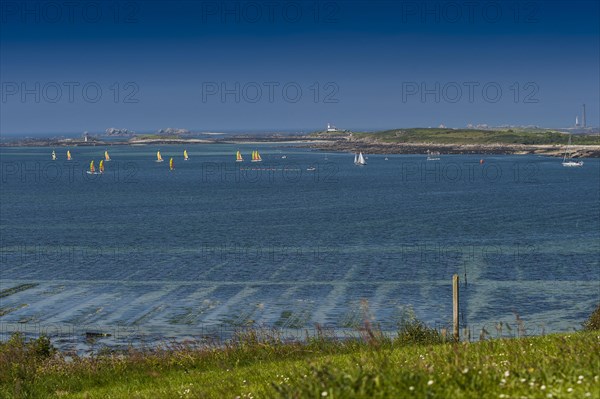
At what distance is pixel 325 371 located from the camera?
39.8ft

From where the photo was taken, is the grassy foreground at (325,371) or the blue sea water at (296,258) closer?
the grassy foreground at (325,371)

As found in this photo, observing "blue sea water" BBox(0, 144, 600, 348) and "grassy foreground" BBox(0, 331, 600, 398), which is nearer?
"grassy foreground" BBox(0, 331, 600, 398)

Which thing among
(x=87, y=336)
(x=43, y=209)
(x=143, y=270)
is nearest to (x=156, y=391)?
(x=87, y=336)

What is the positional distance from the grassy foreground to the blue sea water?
12.9 meters

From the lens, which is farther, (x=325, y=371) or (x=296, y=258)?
(x=296, y=258)

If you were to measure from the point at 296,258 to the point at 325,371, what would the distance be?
47.6 m

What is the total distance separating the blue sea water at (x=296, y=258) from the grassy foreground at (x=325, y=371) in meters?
12.9

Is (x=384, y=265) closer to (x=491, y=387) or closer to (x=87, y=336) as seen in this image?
(x=87, y=336)

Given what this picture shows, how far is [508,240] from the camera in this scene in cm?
6862

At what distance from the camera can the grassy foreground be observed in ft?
37.3

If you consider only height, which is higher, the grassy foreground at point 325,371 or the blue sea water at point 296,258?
the grassy foreground at point 325,371

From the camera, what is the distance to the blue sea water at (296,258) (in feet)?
129

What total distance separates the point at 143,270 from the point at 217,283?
7.73 metres

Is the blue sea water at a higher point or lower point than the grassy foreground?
lower
